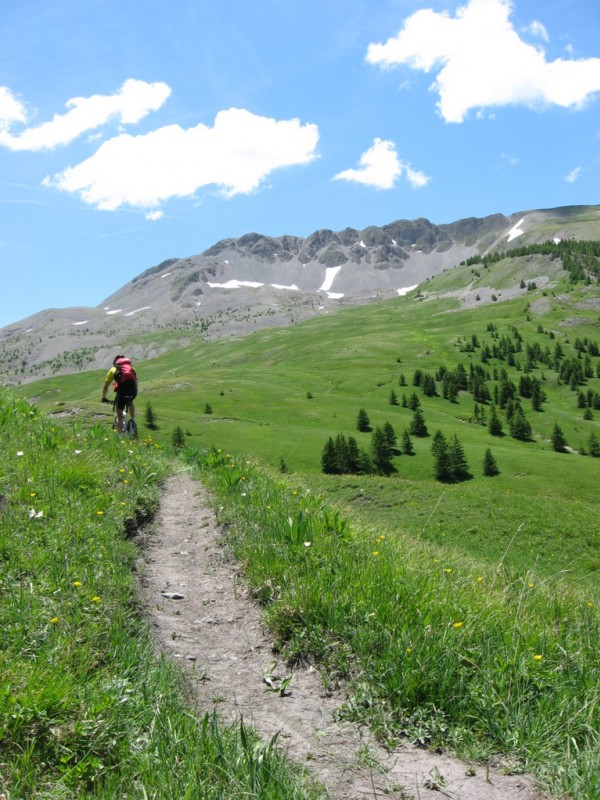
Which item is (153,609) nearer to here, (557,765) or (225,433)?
(557,765)

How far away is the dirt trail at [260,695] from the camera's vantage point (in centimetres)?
363

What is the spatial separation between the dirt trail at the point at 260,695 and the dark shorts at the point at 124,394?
11075mm

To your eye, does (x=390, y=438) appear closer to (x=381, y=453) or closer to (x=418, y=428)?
(x=381, y=453)

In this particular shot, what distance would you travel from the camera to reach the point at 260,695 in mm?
4934

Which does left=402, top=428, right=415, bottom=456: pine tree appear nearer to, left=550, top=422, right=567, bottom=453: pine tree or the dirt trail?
left=550, top=422, right=567, bottom=453: pine tree

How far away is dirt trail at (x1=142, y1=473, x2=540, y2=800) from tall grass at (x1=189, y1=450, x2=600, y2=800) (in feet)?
0.67

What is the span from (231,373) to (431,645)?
19205 cm

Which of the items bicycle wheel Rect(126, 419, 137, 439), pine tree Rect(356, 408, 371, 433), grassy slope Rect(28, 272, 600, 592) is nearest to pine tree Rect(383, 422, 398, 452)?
grassy slope Rect(28, 272, 600, 592)

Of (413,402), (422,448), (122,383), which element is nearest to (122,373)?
(122,383)

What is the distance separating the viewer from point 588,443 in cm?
11625

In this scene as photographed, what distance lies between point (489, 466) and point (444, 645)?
8601 centimetres

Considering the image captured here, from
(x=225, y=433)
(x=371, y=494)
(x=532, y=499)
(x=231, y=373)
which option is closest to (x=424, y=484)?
(x=371, y=494)

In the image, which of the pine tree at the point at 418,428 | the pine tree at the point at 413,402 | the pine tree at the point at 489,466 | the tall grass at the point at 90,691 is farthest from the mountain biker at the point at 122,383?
the pine tree at the point at 413,402

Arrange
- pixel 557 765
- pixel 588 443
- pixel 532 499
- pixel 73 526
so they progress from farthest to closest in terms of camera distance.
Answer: pixel 588 443, pixel 532 499, pixel 73 526, pixel 557 765
